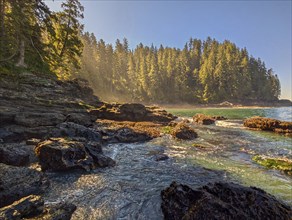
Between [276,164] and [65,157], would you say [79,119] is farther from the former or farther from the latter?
[276,164]

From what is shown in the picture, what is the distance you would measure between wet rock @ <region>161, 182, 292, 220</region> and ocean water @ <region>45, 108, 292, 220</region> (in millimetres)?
857

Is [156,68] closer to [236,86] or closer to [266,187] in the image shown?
[236,86]

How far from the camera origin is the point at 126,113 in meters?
32.1

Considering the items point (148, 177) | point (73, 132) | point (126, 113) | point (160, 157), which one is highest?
point (126, 113)

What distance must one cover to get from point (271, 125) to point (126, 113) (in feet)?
71.5

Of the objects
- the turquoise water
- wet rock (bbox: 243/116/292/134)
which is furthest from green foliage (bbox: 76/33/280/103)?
wet rock (bbox: 243/116/292/134)

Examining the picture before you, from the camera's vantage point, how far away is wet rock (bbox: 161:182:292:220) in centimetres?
606

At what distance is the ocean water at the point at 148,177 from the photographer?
7.79 m

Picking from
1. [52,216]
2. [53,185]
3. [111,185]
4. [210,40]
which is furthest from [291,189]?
[210,40]

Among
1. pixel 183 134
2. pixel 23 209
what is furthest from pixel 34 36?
pixel 183 134

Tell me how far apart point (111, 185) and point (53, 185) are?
265 centimetres

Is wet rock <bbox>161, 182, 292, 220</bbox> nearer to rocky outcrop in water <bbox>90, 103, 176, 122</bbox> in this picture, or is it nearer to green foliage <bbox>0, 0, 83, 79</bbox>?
green foliage <bbox>0, 0, 83, 79</bbox>

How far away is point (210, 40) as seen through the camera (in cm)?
14175

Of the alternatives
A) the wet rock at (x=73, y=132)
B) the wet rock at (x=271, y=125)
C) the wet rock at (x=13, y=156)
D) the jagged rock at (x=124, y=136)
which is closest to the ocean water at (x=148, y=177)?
the jagged rock at (x=124, y=136)
